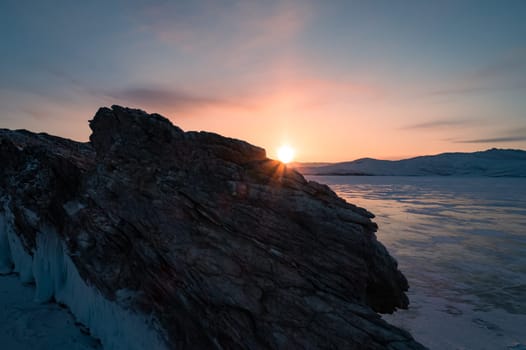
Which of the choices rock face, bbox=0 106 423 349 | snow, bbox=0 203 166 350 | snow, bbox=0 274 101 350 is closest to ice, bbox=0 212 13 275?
snow, bbox=0 203 166 350

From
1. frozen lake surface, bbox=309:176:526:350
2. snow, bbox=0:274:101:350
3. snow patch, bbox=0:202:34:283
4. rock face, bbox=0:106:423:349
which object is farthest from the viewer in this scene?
snow patch, bbox=0:202:34:283

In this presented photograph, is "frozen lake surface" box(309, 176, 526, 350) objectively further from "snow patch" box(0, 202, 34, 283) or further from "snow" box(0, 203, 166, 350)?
"snow patch" box(0, 202, 34, 283)

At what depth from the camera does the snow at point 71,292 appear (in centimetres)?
880

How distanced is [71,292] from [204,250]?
289 inches

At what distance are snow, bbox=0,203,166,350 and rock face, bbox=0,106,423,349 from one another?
0.18 feet

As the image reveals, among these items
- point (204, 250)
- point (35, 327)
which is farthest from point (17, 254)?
point (204, 250)

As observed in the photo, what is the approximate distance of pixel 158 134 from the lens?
Result: 10.7 metres

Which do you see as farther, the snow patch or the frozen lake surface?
the snow patch

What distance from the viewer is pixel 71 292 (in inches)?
451

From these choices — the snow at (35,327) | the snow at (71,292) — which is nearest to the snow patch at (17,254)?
the snow at (71,292)

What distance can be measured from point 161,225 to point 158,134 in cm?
374

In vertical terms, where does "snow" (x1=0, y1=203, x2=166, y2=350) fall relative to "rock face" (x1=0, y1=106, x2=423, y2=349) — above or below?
below

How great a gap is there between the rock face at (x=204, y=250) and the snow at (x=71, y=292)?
5 cm

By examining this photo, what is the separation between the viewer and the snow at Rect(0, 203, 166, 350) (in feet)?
28.9
